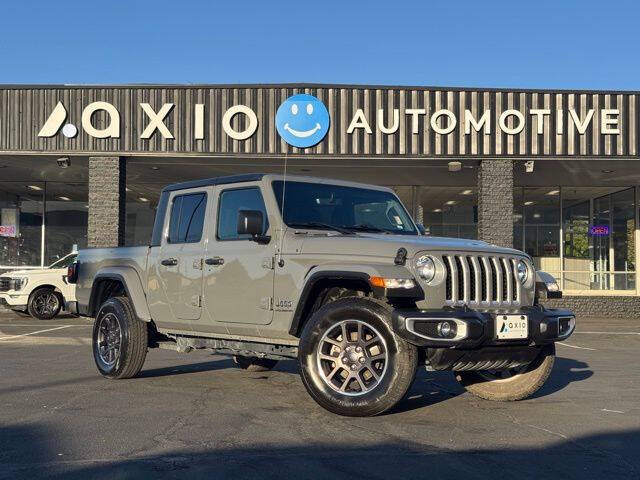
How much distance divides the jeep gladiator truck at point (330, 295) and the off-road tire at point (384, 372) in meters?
0.01

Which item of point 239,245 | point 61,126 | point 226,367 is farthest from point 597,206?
point 239,245

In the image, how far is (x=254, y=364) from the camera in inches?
339

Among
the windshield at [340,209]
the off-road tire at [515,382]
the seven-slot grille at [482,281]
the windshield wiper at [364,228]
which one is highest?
the windshield at [340,209]

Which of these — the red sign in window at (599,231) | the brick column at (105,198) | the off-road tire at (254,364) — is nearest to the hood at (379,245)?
the off-road tire at (254,364)

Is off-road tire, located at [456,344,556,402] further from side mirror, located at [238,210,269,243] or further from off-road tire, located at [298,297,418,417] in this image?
side mirror, located at [238,210,269,243]

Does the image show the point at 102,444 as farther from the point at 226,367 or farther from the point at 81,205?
the point at 81,205

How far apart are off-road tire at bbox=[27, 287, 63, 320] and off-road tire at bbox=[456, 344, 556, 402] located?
43.5 ft

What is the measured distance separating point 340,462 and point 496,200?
1373 centimetres

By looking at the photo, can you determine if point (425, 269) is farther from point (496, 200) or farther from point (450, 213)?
point (450, 213)

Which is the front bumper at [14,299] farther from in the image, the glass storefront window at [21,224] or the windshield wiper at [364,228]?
the windshield wiper at [364,228]

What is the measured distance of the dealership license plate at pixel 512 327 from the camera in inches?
218

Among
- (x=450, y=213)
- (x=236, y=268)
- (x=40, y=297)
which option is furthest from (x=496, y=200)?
(x=236, y=268)

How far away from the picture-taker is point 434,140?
1706cm

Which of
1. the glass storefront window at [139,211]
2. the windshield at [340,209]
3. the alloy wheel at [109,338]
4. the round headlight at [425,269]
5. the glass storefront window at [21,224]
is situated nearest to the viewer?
the round headlight at [425,269]
